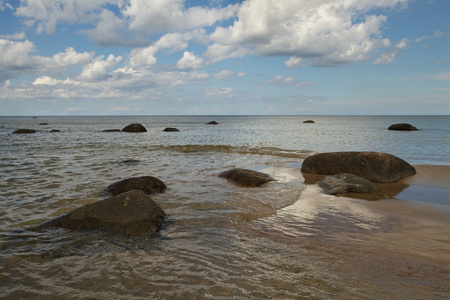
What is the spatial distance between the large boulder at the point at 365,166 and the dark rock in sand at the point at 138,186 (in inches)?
228

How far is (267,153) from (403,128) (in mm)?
32280

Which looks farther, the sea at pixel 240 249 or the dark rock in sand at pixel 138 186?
the dark rock in sand at pixel 138 186

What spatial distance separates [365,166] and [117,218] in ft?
26.7

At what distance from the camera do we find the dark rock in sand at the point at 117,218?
15.4ft

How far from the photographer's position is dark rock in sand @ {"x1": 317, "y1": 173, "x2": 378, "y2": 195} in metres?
7.36

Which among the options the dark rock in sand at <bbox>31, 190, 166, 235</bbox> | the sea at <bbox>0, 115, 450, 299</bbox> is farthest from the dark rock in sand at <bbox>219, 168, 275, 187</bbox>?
the dark rock in sand at <bbox>31, 190, 166, 235</bbox>

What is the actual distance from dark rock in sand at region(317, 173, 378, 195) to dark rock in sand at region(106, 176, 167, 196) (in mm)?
4730

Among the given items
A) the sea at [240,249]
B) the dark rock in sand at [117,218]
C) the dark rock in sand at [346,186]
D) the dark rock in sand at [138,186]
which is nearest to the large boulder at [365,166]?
the sea at [240,249]

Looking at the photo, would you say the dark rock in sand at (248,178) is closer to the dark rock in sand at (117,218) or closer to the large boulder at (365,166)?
the large boulder at (365,166)

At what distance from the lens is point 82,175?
9359 mm

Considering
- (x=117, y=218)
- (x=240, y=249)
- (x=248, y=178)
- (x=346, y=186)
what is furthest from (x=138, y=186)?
(x=346, y=186)

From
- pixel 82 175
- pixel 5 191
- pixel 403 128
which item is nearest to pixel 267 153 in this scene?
pixel 82 175

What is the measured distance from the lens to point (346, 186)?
24.3 ft

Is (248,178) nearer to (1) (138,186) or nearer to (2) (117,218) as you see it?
(1) (138,186)
